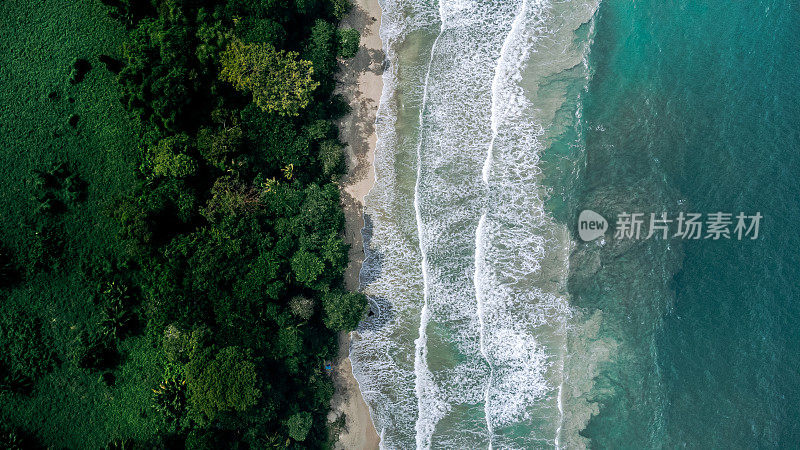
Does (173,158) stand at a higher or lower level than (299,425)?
higher

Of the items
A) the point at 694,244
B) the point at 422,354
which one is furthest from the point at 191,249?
the point at 694,244

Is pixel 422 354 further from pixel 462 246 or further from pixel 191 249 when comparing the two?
pixel 191 249

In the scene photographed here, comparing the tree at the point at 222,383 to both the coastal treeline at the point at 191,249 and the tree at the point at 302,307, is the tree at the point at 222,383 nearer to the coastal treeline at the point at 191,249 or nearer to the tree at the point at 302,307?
the coastal treeline at the point at 191,249

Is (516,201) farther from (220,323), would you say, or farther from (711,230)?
(220,323)

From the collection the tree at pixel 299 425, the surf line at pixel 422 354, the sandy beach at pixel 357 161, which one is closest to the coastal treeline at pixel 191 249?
the tree at pixel 299 425

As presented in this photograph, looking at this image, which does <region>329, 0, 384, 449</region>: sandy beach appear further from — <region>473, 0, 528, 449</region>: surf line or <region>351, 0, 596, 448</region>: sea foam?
<region>473, 0, 528, 449</region>: surf line

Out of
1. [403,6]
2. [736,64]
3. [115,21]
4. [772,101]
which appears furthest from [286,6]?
[772,101]

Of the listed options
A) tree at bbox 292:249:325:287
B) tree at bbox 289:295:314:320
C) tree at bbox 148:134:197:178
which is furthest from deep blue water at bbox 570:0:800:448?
tree at bbox 148:134:197:178
